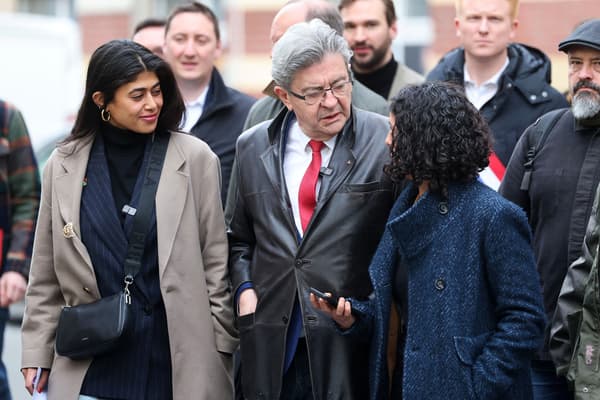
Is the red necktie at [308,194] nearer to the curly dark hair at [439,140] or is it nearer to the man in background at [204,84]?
the curly dark hair at [439,140]

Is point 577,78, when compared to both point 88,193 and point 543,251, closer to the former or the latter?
point 543,251

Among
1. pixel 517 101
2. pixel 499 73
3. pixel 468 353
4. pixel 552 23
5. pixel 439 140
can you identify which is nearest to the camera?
pixel 468 353

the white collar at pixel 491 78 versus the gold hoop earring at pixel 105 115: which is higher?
the white collar at pixel 491 78

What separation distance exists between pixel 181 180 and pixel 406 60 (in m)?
15.7

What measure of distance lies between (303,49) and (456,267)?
118 centimetres

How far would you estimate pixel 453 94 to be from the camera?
4.50m

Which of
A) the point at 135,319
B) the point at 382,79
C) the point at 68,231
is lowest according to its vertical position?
the point at 135,319

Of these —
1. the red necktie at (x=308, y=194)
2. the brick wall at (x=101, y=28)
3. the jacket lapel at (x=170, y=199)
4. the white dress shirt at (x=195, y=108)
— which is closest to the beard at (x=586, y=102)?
the red necktie at (x=308, y=194)

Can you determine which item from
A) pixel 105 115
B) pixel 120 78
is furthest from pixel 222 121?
pixel 120 78

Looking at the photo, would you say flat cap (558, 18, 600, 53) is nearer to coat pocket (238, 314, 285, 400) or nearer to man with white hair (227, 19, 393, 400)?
man with white hair (227, 19, 393, 400)

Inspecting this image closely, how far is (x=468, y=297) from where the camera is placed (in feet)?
14.2

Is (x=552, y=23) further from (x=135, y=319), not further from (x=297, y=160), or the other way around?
(x=135, y=319)

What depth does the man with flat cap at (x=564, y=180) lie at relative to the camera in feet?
16.2

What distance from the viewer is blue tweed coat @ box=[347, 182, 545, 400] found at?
14.1 ft
